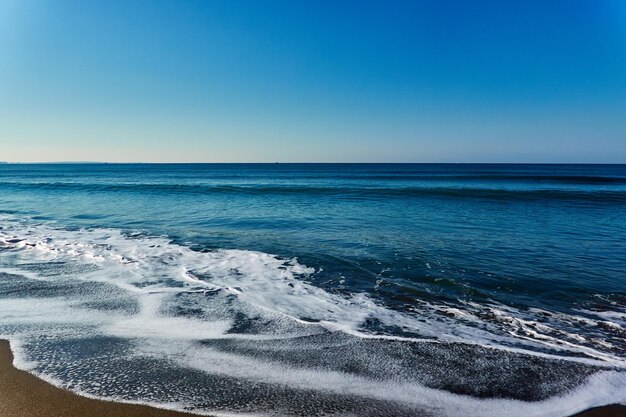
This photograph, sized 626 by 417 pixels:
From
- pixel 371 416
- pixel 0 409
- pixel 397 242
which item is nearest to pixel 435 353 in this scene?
pixel 371 416

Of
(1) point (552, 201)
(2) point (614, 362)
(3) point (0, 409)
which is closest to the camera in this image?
(3) point (0, 409)

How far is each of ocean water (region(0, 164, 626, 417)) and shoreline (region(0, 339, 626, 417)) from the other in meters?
0.11

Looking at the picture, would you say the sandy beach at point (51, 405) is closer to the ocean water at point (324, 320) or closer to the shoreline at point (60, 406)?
the shoreline at point (60, 406)

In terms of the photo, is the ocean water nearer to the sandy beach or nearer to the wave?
the wave

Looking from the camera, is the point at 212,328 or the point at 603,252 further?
the point at 603,252

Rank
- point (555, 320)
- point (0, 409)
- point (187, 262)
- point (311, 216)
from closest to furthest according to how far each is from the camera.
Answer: point (0, 409) → point (555, 320) → point (187, 262) → point (311, 216)

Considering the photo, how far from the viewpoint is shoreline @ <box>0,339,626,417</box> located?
311cm

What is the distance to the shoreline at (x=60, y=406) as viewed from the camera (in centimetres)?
311

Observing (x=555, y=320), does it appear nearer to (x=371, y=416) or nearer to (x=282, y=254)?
(x=371, y=416)

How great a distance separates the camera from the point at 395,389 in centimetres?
354

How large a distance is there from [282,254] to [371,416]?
6515 millimetres

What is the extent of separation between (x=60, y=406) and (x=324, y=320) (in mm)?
3230

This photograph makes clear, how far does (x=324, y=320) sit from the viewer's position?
532 centimetres

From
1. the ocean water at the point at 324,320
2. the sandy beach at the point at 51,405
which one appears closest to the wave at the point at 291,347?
the ocean water at the point at 324,320
